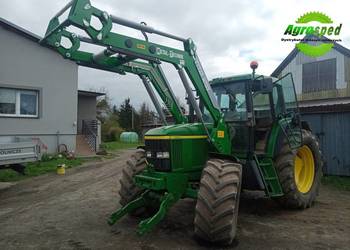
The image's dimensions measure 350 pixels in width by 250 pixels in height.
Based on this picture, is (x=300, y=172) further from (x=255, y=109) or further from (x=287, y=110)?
(x=255, y=109)

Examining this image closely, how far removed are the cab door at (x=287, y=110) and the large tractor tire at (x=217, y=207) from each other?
231 cm

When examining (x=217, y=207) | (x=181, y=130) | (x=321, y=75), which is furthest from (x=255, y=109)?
(x=321, y=75)

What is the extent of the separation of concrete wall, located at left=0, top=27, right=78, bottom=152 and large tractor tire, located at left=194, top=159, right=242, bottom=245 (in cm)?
1254

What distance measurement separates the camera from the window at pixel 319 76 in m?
22.2

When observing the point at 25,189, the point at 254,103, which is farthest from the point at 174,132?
the point at 25,189

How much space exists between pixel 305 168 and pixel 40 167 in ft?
31.4

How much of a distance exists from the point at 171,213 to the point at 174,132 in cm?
191

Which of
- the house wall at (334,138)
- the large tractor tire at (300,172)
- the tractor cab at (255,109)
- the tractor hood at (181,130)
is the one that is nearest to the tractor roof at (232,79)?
the tractor cab at (255,109)

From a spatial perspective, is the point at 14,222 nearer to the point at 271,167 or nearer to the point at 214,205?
the point at 214,205

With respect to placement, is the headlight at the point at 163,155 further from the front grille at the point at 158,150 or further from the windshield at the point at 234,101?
the windshield at the point at 234,101

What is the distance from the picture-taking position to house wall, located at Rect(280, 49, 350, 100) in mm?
→ 21562

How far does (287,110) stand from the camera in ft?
23.2

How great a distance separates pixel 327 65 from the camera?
22438 millimetres

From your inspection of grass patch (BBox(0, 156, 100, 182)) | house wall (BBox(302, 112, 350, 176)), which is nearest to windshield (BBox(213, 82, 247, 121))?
house wall (BBox(302, 112, 350, 176))
